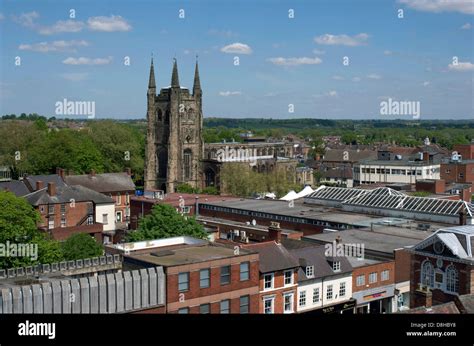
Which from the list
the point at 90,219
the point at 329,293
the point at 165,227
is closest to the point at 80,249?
the point at 165,227

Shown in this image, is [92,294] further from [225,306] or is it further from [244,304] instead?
[244,304]

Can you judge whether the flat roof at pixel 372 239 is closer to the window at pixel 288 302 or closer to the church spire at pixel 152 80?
the window at pixel 288 302

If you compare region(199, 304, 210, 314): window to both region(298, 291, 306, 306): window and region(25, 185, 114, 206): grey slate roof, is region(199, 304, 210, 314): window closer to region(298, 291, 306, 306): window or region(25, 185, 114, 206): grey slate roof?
region(298, 291, 306, 306): window

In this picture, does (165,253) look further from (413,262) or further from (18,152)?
(18,152)

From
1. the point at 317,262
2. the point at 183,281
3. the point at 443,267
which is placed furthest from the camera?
the point at 317,262

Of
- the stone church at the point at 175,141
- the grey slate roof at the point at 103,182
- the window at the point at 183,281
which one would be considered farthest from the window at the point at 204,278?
the stone church at the point at 175,141

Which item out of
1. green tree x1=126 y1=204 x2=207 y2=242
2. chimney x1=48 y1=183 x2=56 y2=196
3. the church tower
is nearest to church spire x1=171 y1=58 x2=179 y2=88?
the church tower

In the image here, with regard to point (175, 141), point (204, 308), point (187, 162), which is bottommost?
point (204, 308)

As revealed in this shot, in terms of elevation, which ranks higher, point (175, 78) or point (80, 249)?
point (175, 78)
